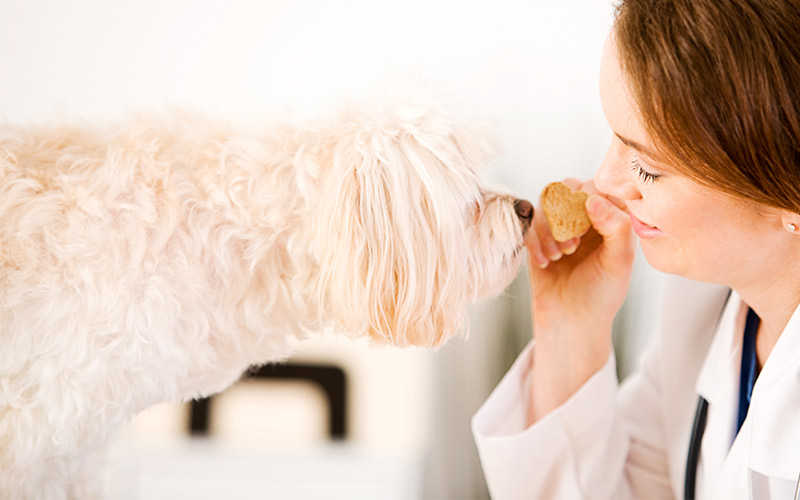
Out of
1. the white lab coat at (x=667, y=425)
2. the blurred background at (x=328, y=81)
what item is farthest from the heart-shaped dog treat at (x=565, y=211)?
the blurred background at (x=328, y=81)

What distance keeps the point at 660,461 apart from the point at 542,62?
1034mm

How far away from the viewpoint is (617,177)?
0.88 metres

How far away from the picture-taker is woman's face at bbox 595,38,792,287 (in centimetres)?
82

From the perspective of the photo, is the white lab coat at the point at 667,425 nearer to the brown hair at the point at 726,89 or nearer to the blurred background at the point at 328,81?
the brown hair at the point at 726,89

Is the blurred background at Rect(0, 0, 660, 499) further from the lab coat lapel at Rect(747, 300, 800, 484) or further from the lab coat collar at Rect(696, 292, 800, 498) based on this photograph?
the lab coat lapel at Rect(747, 300, 800, 484)

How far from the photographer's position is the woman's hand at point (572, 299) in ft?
3.43

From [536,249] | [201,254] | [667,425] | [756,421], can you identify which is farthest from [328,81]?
[756,421]

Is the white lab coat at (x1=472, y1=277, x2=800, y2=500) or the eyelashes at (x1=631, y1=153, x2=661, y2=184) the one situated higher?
the eyelashes at (x1=631, y1=153, x2=661, y2=184)


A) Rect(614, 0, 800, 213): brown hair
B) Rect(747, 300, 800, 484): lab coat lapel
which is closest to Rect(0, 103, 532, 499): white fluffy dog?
Rect(614, 0, 800, 213): brown hair

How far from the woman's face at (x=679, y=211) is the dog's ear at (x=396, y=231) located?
7.8 inches

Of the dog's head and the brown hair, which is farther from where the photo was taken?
the dog's head

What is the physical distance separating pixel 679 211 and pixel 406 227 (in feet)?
1.16

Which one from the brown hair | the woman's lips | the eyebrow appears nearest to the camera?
the brown hair

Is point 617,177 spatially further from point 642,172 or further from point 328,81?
point 328,81
